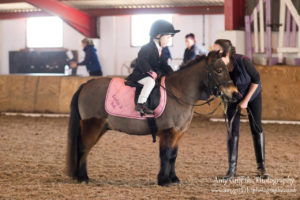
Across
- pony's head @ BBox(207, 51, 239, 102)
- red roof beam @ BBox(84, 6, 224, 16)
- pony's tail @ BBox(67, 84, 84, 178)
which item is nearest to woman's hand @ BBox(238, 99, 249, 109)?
pony's head @ BBox(207, 51, 239, 102)

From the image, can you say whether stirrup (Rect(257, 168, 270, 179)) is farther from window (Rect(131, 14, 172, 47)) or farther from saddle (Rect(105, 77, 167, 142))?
window (Rect(131, 14, 172, 47))

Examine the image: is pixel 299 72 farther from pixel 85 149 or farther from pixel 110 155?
pixel 85 149

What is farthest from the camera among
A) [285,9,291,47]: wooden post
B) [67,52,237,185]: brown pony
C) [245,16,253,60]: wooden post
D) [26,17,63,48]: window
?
[26,17,63,48]: window

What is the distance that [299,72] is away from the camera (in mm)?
11344

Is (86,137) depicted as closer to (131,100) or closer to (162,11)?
(131,100)

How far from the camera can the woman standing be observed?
20.0 feet

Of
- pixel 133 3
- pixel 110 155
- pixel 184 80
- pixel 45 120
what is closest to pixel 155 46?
pixel 184 80

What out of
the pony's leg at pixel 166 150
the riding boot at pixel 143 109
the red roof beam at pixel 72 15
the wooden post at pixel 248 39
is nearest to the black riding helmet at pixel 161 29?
the riding boot at pixel 143 109

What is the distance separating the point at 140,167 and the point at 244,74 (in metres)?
1.93

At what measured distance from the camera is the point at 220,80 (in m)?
5.65

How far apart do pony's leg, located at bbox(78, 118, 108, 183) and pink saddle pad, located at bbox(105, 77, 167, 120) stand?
22cm

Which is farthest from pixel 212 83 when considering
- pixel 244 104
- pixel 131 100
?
pixel 131 100

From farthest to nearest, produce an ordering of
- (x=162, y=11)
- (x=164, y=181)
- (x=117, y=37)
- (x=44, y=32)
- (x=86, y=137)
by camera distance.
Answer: (x=44, y=32) < (x=117, y=37) < (x=162, y=11) < (x=86, y=137) < (x=164, y=181)

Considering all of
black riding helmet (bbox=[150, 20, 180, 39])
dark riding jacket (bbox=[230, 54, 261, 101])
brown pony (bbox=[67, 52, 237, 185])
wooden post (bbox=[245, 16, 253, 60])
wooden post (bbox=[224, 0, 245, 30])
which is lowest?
brown pony (bbox=[67, 52, 237, 185])
